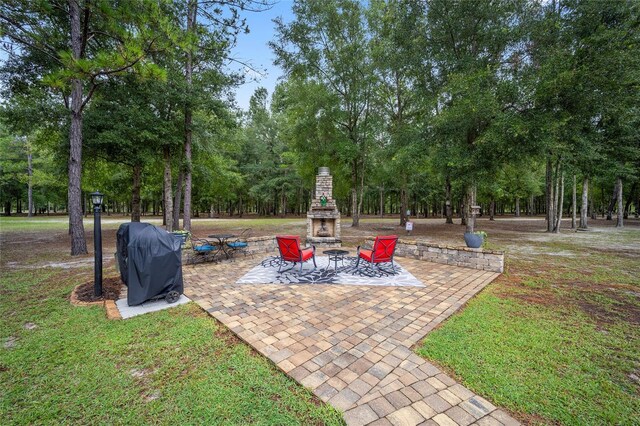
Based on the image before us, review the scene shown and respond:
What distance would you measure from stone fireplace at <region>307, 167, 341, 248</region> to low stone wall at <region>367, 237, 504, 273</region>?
11.0 feet

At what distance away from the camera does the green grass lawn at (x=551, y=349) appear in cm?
201

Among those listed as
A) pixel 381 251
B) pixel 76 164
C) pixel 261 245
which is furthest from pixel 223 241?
pixel 76 164

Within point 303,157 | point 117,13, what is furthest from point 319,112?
point 117,13

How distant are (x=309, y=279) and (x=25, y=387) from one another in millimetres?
3985

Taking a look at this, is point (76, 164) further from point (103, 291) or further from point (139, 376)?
point (139, 376)

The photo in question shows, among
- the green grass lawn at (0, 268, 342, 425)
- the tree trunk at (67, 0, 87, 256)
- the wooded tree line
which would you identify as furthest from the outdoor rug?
the tree trunk at (67, 0, 87, 256)

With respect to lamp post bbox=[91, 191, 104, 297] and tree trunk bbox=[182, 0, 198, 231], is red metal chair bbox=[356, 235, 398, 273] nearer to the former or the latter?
lamp post bbox=[91, 191, 104, 297]

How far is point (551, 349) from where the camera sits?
9.00ft

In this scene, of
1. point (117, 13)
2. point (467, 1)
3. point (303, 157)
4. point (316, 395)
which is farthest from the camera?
point (303, 157)

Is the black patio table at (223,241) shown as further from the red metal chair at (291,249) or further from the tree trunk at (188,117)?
the tree trunk at (188,117)

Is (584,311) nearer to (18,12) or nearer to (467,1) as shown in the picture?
(467,1)

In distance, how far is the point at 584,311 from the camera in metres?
3.80

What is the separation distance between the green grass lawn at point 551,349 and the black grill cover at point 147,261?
3.96 m

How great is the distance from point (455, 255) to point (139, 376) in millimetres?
7068
